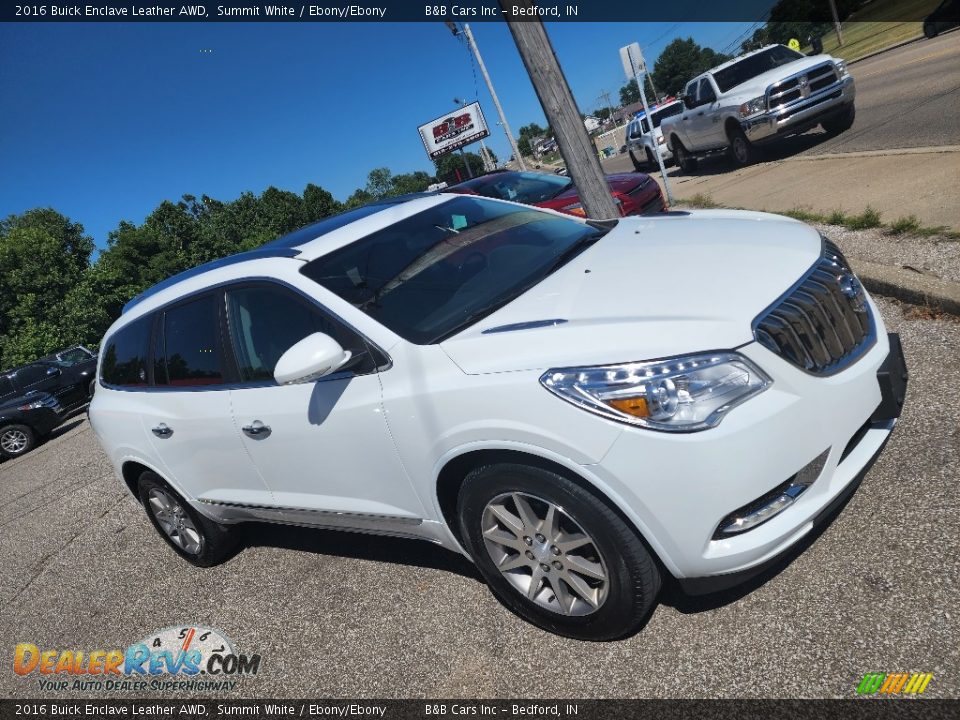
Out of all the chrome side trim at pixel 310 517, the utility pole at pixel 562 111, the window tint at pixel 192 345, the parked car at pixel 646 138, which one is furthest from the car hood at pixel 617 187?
the parked car at pixel 646 138

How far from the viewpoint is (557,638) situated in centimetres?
296

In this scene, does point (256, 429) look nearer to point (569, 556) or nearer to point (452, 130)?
point (569, 556)

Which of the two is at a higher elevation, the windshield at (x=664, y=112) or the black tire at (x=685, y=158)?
the windshield at (x=664, y=112)

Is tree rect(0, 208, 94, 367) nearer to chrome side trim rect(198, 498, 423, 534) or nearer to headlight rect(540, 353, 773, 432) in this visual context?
chrome side trim rect(198, 498, 423, 534)

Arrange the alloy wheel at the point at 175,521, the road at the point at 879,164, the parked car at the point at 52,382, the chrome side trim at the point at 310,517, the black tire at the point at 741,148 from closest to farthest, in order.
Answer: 1. the chrome side trim at the point at 310,517
2. the alloy wheel at the point at 175,521
3. the road at the point at 879,164
4. the black tire at the point at 741,148
5. the parked car at the point at 52,382

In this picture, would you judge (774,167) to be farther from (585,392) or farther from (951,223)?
(585,392)

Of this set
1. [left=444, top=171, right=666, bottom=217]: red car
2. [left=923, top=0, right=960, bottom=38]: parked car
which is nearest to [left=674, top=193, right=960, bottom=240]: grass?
[left=444, top=171, right=666, bottom=217]: red car

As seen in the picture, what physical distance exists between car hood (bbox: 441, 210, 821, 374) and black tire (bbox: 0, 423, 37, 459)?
1478cm

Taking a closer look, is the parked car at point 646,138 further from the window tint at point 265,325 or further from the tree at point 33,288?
the tree at point 33,288

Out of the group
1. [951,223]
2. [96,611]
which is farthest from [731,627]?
[951,223]

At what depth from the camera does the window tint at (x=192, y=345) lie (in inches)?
149

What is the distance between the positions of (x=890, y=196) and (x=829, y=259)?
511cm

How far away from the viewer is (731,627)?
2.70 metres

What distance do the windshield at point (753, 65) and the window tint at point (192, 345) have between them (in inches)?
520
